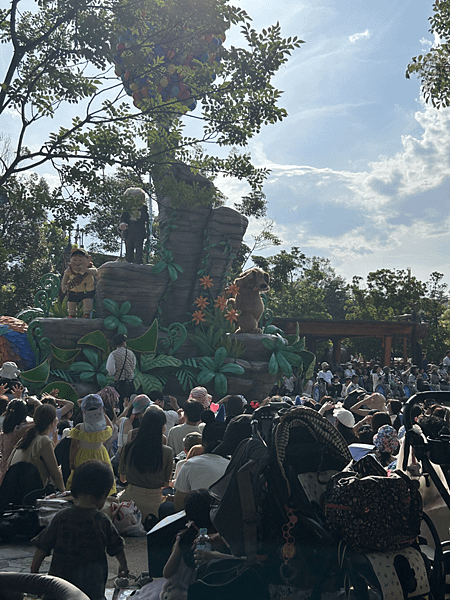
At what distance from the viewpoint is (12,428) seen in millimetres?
5441

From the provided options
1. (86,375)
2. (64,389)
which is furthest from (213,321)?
(64,389)

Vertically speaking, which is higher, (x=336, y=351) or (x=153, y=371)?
(x=336, y=351)

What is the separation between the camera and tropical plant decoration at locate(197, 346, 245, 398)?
48.3 ft

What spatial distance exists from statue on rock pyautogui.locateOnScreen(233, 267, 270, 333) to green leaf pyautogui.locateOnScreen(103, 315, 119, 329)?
11.8 feet

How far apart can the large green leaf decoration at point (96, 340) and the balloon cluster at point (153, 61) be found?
635 cm

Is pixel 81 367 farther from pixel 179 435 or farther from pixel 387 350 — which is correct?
pixel 387 350

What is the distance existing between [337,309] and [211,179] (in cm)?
5152

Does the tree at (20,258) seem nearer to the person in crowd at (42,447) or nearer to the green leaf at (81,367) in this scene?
the green leaf at (81,367)

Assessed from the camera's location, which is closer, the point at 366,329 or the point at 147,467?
the point at 147,467

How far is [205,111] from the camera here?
28.7 ft

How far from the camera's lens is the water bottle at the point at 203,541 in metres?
3.43

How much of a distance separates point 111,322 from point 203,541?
449 inches

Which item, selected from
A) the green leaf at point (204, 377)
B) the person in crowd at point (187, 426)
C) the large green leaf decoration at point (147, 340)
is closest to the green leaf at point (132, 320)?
the large green leaf decoration at point (147, 340)

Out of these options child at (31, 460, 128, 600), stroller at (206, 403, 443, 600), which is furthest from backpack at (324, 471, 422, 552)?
child at (31, 460, 128, 600)
